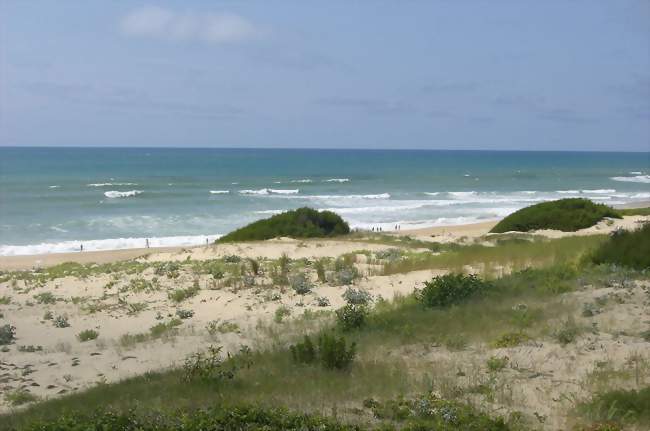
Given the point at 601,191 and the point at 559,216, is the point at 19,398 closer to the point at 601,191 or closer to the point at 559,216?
the point at 559,216

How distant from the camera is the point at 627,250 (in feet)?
40.4

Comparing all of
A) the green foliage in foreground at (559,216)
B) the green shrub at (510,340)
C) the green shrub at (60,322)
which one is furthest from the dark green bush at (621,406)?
the green foliage in foreground at (559,216)

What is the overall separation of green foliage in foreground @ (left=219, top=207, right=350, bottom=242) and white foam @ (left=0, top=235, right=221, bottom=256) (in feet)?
19.4

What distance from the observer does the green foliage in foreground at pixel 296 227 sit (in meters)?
27.1

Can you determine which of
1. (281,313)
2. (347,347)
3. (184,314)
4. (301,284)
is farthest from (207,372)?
(301,284)

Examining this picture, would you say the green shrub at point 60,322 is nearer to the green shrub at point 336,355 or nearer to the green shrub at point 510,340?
the green shrub at point 336,355

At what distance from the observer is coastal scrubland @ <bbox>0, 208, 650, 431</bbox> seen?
591 cm

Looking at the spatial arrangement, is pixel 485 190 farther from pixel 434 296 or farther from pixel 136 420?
pixel 136 420

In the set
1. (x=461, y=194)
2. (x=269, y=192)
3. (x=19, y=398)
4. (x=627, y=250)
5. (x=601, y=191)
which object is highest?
(x=269, y=192)

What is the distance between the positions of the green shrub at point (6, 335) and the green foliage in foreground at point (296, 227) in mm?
16213

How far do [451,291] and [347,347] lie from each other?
2.89 m

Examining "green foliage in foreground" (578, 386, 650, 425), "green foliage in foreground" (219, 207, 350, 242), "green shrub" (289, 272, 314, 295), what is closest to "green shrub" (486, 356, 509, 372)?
"green foliage in foreground" (578, 386, 650, 425)

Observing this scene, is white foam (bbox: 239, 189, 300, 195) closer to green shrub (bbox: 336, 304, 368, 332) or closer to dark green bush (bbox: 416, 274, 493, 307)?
dark green bush (bbox: 416, 274, 493, 307)

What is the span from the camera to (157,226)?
128ft
